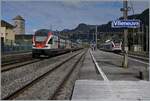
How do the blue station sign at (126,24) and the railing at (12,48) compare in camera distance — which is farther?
the railing at (12,48)

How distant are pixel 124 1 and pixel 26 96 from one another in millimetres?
15566

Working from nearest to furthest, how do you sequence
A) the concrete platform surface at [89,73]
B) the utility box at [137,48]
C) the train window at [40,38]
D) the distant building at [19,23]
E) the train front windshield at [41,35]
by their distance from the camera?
the concrete platform surface at [89,73], the train window at [40,38], the train front windshield at [41,35], the utility box at [137,48], the distant building at [19,23]

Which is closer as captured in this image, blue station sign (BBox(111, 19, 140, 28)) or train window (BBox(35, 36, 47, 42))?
blue station sign (BBox(111, 19, 140, 28))

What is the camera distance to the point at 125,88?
15.7m

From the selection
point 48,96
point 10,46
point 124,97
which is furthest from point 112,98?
point 10,46

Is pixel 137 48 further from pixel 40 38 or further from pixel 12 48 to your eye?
pixel 40 38

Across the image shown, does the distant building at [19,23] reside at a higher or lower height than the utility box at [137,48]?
higher

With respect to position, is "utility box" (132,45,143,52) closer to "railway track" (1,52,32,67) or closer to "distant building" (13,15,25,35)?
"railway track" (1,52,32,67)

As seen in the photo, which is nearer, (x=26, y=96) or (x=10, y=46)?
(x=26, y=96)

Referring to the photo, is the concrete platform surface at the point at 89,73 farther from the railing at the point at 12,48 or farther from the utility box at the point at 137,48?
the utility box at the point at 137,48

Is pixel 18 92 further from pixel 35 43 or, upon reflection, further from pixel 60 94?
pixel 35 43

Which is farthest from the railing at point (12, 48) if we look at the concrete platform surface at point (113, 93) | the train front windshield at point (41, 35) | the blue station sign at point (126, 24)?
the concrete platform surface at point (113, 93)

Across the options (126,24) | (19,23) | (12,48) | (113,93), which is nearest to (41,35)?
(126,24)

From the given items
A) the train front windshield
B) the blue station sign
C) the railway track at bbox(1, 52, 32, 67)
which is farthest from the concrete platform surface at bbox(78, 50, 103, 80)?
the train front windshield
